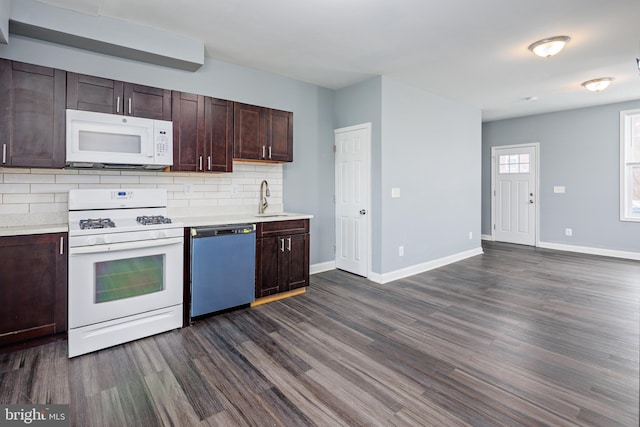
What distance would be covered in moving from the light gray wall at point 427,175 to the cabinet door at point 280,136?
1.23 meters

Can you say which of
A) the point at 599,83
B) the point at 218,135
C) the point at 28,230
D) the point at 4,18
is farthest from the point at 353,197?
the point at 4,18

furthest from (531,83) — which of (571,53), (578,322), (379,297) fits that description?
(379,297)

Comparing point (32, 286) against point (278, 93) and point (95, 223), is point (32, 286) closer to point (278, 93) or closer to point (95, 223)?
point (95, 223)

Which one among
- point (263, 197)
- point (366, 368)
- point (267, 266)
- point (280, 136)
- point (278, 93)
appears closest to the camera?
point (366, 368)

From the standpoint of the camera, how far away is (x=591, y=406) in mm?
1859

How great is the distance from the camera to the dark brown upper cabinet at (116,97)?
2.67m

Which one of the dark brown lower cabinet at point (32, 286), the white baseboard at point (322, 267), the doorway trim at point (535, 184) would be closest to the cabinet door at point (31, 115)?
the dark brown lower cabinet at point (32, 286)

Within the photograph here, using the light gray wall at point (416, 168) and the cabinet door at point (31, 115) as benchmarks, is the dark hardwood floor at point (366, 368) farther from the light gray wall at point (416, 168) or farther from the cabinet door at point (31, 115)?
the cabinet door at point (31, 115)

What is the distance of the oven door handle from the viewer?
2375 mm

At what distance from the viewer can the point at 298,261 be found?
3812mm

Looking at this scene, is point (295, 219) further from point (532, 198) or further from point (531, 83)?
point (532, 198)

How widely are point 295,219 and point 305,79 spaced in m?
2.04

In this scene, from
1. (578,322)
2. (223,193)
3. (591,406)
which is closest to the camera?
(591,406)

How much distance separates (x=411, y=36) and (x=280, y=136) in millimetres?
1759
